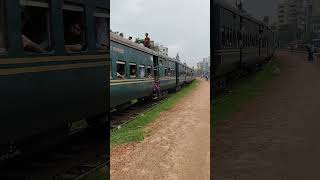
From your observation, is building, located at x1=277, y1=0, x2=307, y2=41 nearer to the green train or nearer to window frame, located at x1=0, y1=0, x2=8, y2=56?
the green train

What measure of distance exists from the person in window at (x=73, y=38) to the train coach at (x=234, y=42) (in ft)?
19.3

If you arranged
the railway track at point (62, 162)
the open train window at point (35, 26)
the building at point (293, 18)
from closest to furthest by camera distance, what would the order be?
the open train window at point (35, 26), the railway track at point (62, 162), the building at point (293, 18)

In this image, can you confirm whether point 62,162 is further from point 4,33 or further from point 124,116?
point 124,116

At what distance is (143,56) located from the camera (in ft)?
51.6

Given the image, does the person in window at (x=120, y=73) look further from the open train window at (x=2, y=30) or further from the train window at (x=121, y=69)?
the open train window at (x=2, y=30)

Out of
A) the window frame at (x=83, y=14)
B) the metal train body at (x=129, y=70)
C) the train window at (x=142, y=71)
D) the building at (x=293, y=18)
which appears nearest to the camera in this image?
the window frame at (x=83, y=14)

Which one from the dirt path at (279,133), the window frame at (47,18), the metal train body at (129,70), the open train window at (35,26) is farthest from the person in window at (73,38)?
the dirt path at (279,133)

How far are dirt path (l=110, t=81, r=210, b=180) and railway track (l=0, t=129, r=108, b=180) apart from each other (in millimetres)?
416

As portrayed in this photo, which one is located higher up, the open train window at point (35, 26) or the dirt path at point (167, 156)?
the open train window at point (35, 26)

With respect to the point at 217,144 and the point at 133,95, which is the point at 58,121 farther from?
the point at 133,95

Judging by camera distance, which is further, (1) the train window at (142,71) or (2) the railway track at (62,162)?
(1) the train window at (142,71)

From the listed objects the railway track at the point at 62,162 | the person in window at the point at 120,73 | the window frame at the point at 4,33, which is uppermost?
the window frame at the point at 4,33

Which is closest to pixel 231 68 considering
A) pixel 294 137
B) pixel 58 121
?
pixel 294 137

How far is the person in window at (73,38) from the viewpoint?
8.00 meters
